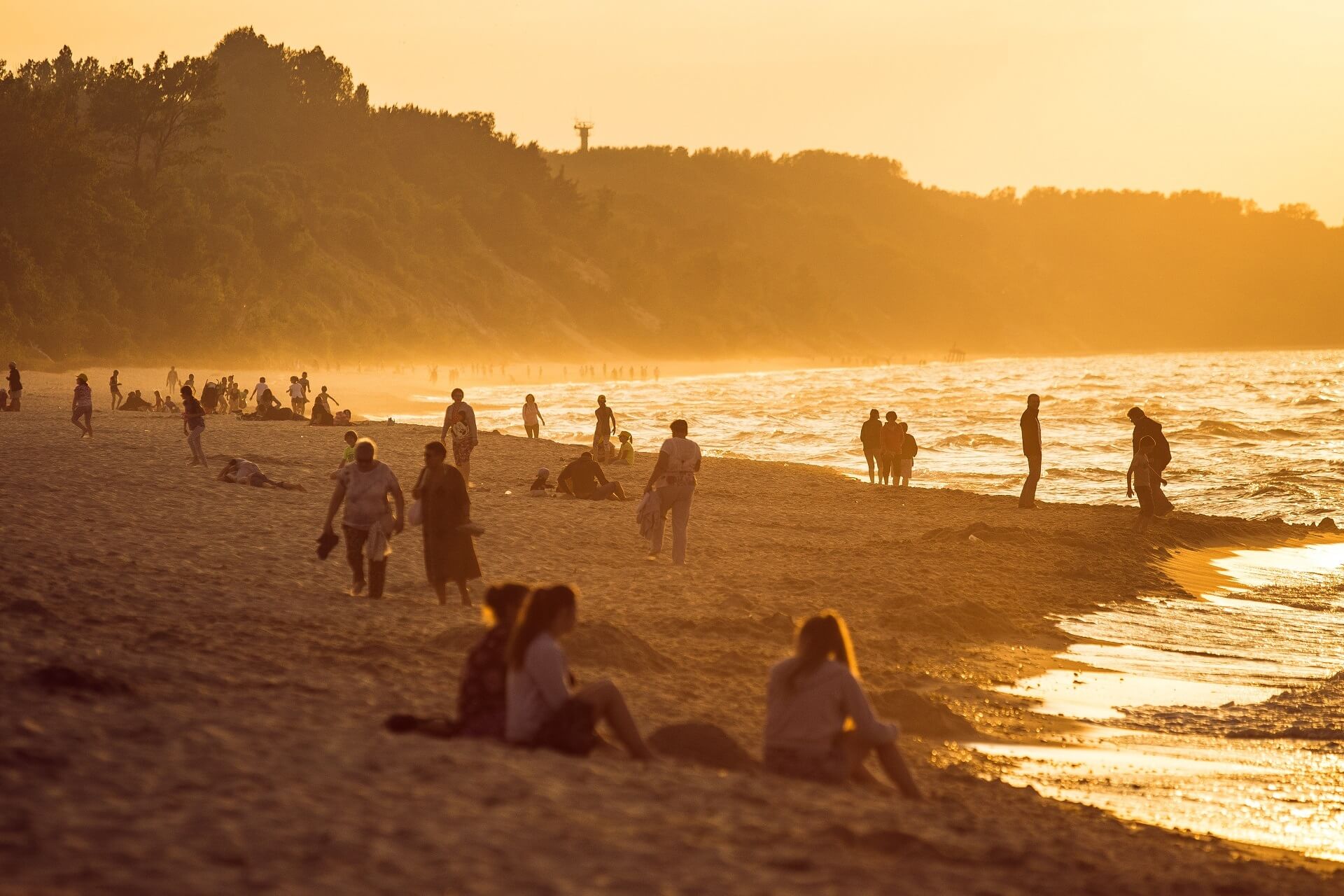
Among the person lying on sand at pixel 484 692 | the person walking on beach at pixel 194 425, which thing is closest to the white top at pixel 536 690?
the person lying on sand at pixel 484 692

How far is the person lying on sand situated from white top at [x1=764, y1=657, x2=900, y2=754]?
128 centimetres

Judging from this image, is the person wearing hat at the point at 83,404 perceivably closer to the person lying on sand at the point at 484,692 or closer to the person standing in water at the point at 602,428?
the person standing in water at the point at 602,428

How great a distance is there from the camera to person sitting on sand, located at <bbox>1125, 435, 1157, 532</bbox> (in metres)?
17.9

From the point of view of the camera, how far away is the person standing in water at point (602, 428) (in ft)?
78.8

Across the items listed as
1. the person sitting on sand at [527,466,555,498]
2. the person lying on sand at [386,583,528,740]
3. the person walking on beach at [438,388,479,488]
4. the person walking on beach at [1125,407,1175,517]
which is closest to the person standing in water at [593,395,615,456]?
the person sitting on sand at [527,466,555,498]

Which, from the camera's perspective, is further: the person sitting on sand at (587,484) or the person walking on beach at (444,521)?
the person sitting on sand at (587,484)

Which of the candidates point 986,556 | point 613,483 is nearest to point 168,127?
point 613,483

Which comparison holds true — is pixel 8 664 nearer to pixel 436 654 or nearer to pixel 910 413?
pixel 436 654

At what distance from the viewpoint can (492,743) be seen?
6219 mm

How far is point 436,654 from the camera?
29.8ft

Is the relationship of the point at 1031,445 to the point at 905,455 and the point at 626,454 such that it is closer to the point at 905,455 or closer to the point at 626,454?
the point at 905,455

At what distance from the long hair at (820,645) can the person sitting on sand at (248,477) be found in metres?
13.4

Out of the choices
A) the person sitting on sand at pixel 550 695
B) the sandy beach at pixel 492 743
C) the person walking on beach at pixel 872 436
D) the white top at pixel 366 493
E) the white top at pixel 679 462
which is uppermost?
the person walking on beach at pixel 872 436

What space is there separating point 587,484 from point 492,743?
13.6 m
